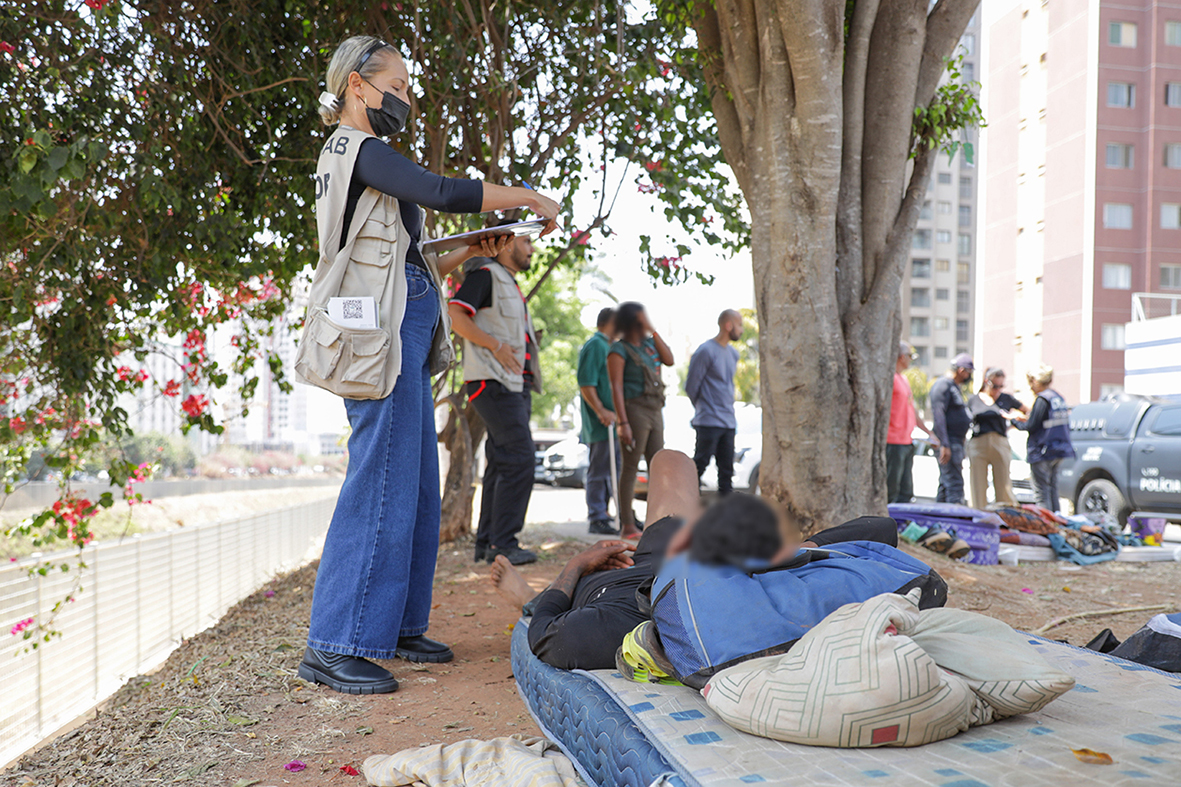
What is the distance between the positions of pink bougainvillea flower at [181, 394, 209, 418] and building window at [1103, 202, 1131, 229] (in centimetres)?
3612

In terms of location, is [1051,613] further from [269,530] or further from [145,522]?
[145,522]

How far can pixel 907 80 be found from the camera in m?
4.68

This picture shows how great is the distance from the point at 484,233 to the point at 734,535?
2.39m

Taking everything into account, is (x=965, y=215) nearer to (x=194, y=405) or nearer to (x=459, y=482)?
(x=459, y=482)

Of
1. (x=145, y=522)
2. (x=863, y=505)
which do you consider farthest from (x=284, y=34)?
(x=145, y=522)

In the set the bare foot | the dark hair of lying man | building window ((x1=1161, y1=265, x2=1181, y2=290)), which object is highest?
building window ((x1=1161, y1=265, x2=1181, y2=290))

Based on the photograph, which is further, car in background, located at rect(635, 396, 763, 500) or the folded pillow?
car in background, located at rect(635, 396, 763, 500)

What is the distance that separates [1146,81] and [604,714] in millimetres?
39341

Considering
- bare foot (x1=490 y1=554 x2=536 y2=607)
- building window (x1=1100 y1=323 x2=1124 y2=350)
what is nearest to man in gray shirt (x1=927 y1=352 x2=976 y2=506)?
bare foot (x1=490 y1=554 x2=536 y2=607)

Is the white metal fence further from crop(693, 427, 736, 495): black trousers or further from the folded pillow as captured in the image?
the folded pillow

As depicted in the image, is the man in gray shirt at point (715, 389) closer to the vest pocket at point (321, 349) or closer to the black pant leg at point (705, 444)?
the black pant leg at point (705, 444)

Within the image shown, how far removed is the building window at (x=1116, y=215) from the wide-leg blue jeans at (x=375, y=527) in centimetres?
3752

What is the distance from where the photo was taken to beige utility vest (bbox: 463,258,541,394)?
193 inches

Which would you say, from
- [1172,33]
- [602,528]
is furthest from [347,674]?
[1172,33]
